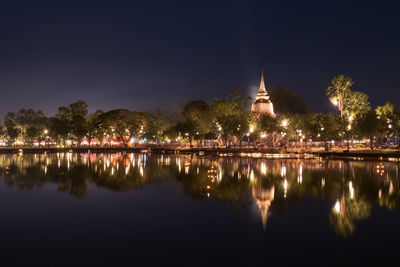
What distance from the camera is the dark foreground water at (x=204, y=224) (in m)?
10.2

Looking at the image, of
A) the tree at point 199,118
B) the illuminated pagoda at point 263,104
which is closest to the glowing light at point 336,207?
the tree at point 199,118

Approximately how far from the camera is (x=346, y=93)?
6962 cm

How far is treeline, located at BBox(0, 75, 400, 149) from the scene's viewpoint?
2481 inches

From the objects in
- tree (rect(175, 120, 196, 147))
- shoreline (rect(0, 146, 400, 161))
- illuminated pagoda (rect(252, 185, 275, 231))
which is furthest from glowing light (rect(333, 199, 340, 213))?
tree (rect(175, 120, 196, 147))

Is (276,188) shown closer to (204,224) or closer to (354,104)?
(204,224)

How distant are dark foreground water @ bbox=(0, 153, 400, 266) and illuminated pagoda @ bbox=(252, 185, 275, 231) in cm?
5

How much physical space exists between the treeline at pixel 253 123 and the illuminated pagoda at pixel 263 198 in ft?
139

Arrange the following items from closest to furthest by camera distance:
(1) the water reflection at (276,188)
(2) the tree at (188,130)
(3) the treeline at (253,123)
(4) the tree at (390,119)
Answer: (1) the water reflection at (276,188) < (4) the tree at (390,119) < (3) the treeline at (253,123) < (2) the tree at (188,130)

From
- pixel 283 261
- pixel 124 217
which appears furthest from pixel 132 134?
pixel 283 261

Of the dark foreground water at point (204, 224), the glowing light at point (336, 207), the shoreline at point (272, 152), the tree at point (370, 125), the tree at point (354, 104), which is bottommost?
the dark foreground water at point (204, 224)

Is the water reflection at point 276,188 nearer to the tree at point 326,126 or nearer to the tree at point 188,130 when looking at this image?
the tree at point 326,126

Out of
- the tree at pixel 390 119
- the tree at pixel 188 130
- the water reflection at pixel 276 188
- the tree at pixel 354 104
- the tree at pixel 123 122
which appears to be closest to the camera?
the water reflection at pixel 276 188

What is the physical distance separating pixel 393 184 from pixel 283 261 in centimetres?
1600

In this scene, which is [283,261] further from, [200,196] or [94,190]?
[94,190]
